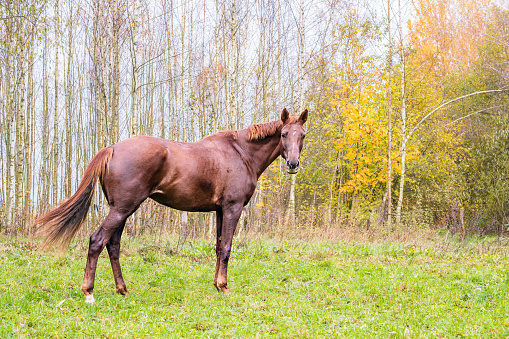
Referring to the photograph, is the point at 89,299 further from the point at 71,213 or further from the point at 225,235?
the point at 225,235

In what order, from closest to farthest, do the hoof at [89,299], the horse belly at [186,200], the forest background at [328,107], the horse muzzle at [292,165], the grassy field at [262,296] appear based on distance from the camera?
1. the grassy field at [262,296]
2. the hoof at [89,299]
3. the horse belly at [186,200]
4. the horse muzzle at [292,165]
5. the forest background at [328,107]

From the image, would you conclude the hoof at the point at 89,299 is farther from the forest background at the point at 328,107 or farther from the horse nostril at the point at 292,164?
the forest background at the point at 328,107

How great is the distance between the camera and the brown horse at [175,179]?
4.44 m

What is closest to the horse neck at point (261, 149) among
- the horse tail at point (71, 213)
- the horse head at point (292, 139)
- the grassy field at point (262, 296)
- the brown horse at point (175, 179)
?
the brown horse at point (175, 179)

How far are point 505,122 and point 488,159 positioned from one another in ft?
5.55

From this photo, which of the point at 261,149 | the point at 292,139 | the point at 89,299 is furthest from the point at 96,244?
the point at 292,139

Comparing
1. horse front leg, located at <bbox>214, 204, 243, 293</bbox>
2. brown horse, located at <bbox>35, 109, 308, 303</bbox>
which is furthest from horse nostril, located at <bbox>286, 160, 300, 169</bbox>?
horse front leg, located at <bbox>214, 204, 243, 293</bbox>

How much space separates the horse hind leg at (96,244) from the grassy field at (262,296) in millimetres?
189

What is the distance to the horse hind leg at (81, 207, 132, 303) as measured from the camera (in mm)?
Answer: 4344

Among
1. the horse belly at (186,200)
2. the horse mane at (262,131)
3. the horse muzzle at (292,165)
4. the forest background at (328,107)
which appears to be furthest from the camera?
the forest background at (328,107)

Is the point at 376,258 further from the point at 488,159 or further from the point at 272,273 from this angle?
the point at 488,159

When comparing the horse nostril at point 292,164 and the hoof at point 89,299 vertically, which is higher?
the horse nostril at point 292,164

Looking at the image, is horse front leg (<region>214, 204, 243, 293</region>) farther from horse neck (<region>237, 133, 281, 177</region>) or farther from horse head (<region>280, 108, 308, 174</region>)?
horse head (<region>280, 108, 308, 174</region>)

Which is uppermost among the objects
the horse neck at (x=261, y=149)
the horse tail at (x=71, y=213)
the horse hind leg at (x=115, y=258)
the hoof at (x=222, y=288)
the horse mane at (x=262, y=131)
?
the horse mane at (x=262, y=131)
